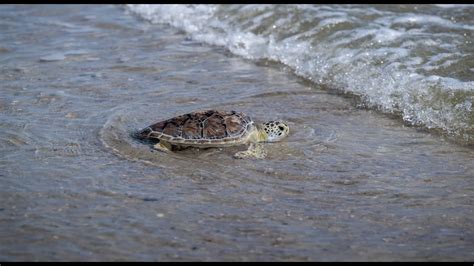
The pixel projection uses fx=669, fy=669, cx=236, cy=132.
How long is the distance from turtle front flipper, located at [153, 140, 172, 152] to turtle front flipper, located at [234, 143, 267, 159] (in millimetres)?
607

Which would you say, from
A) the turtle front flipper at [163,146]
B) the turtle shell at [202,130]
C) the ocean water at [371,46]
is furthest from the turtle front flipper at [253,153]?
the ocean water at [371,46]

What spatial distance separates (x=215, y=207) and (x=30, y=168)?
1.57 metres

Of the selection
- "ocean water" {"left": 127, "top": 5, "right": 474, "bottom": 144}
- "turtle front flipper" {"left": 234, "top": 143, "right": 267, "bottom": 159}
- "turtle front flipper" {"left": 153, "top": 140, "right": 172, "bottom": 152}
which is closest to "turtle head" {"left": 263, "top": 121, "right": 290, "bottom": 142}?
"turtle front flipper" {"left": 234, "top": 143, "right": 267, "bottom": 159}

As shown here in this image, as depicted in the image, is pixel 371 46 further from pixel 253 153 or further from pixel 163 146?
pixel 163 146

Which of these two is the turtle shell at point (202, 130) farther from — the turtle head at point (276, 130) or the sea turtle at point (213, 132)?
the turtle head at point (276, 130)

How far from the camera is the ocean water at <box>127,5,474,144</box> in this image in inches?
270

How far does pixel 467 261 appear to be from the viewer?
154 inches

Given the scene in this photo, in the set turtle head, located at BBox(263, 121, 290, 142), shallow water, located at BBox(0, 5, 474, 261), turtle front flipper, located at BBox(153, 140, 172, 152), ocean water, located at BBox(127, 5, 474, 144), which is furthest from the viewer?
ocean water, located at BBox(127, 5, 474, 144)

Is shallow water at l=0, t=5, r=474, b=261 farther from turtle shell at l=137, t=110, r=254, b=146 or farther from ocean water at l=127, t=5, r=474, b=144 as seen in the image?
ocean water at l=127, t=5, r=474, b=144

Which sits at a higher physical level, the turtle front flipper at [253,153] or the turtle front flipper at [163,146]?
the turtle front flipper at [253,153]

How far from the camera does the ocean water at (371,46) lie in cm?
685

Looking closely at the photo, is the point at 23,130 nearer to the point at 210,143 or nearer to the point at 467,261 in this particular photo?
the point at 210,143

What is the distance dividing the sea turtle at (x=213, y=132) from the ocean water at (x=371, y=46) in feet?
5.17

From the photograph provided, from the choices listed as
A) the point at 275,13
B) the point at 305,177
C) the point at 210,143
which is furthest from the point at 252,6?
the point at 305,177
